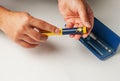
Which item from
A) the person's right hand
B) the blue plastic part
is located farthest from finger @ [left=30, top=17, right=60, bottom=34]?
the blue plastic part

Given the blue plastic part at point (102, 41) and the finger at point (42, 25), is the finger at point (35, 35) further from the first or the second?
the blue plastic part at point (102, 41)

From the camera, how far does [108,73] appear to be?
682mm

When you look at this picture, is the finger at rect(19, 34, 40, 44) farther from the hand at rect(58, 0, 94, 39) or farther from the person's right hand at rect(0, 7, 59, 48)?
the hand at rect(58, 0, 94, 39)

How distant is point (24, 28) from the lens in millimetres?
675

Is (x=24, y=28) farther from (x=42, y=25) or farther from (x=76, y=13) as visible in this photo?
(x=76, y=13)

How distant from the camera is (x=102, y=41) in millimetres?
753

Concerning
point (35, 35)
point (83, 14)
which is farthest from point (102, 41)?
point (35, 35)

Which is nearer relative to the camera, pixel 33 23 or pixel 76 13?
pixel 33 23

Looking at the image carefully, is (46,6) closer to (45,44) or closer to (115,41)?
(45,44)

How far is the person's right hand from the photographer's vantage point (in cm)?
66

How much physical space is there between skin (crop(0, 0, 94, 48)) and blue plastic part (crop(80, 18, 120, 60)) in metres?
0.04

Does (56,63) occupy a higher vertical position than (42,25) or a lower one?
lower

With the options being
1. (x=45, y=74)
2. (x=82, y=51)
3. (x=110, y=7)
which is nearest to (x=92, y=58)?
(x=82, y=51)

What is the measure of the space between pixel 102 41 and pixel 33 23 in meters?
0.23
